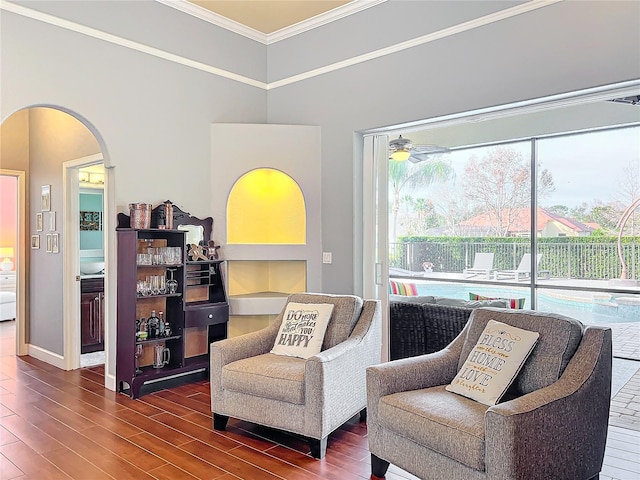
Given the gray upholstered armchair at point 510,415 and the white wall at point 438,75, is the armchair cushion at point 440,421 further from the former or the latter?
the white wall at point 438,75

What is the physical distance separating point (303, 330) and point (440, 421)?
1.39m

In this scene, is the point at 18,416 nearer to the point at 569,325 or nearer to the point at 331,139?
the point at 331,139

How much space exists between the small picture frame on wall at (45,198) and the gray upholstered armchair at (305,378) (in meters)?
3.15

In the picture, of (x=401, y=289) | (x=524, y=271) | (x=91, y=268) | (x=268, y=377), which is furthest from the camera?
(x=91, y=268)

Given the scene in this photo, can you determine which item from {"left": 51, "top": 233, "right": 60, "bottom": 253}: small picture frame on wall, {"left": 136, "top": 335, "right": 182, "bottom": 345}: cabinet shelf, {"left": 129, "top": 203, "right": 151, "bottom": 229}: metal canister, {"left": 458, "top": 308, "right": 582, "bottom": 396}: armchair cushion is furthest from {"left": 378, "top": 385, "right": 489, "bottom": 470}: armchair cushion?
{"left": 51, "top": 233, "right": 60, "bottom": 253}: small picture frame on wall

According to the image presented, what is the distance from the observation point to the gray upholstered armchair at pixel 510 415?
2141mm

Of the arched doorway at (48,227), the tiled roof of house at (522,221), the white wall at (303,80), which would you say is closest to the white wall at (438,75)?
the white wall at (303,80)

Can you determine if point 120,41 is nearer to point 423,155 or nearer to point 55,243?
point 55,243

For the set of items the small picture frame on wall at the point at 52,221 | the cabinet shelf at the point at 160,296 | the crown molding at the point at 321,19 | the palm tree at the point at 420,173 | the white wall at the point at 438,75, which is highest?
the crown molding at the point at 321,19

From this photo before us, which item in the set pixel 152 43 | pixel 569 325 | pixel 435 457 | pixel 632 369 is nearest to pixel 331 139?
pixel 152 43

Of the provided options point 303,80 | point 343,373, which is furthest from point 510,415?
point 303,80

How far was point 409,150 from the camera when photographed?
5.63 metres

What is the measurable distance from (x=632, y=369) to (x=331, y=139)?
12.5 ft

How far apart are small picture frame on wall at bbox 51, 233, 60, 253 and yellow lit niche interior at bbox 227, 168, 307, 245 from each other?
1.79 metres
